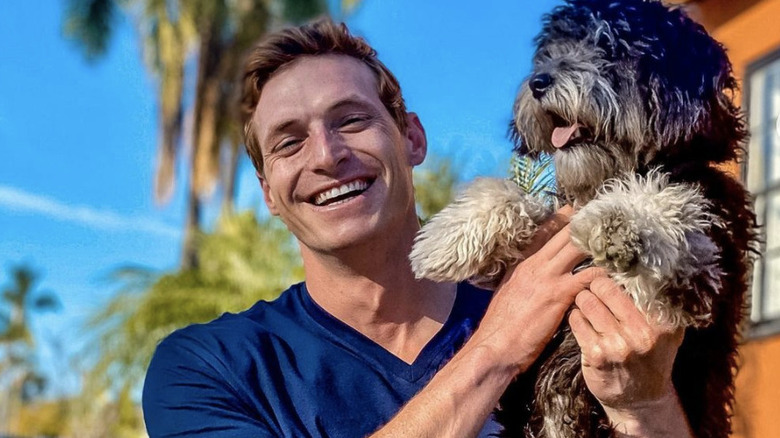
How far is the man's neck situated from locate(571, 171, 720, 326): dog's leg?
0.89 meters

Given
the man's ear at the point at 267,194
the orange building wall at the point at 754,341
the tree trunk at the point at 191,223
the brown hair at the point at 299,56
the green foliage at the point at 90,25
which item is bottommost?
the orange building wall at the point at 754,341

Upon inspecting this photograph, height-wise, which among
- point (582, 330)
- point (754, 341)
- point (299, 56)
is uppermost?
point (299, 56)

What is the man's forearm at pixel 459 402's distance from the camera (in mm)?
2650

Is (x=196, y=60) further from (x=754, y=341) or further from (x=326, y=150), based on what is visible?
(x=326, y=150)

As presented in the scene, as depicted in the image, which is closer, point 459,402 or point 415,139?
point 459,402

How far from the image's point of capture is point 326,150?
3.31 metres

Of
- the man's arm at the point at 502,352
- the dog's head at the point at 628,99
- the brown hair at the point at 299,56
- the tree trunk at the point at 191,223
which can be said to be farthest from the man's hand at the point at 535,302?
the tree trunk at the point at 191,223

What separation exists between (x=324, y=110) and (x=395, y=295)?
61 centimetres

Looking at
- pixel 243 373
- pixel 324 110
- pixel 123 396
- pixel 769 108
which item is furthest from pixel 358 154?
pixel 123 396

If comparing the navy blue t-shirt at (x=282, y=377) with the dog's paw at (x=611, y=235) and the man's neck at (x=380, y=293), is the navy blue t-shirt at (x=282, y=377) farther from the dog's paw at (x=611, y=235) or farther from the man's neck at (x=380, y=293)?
the dog's paw at (x=611, y=235)

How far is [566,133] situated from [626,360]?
674 mm

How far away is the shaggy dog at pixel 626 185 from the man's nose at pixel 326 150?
0.46m

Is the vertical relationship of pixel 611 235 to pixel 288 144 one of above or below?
below

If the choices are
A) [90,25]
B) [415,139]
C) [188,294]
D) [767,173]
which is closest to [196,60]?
[90,25]
